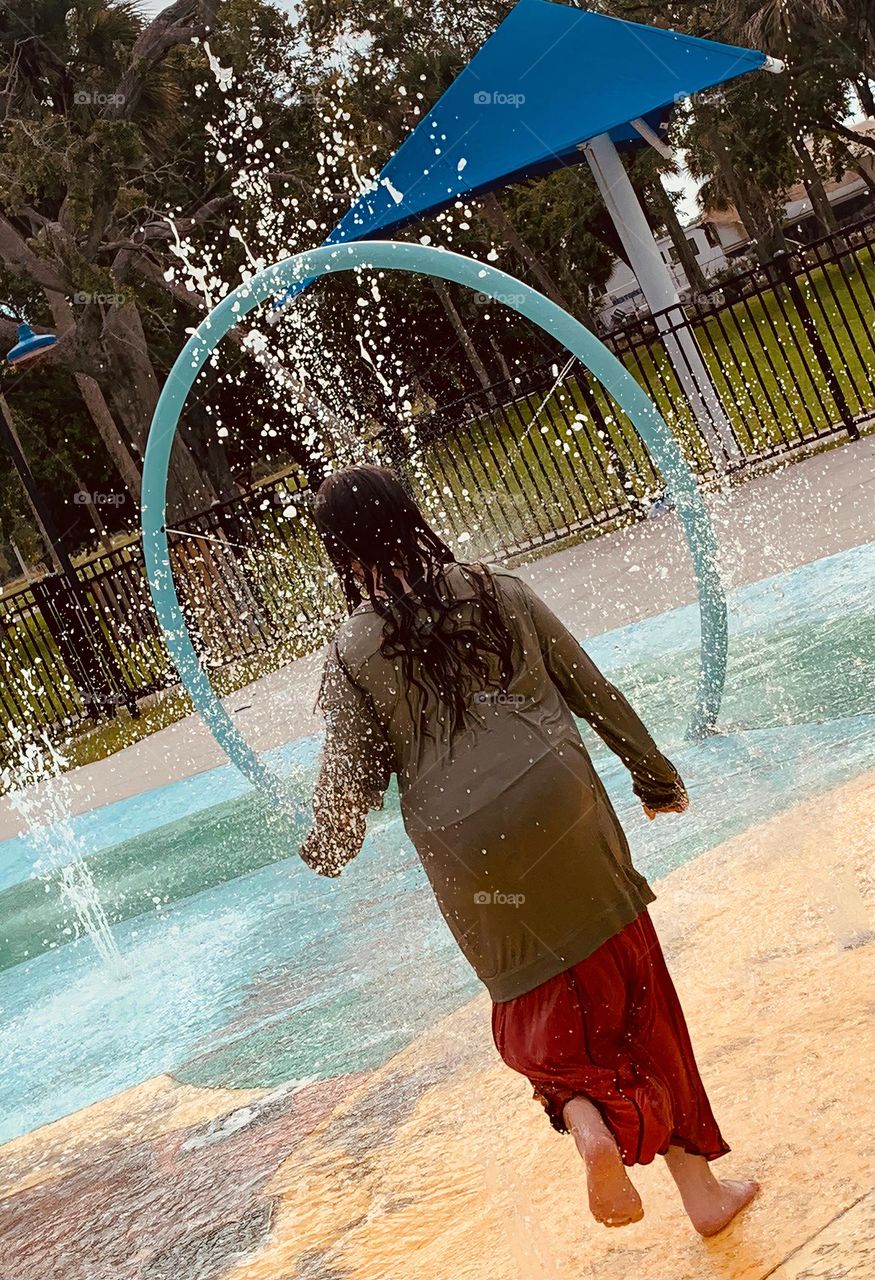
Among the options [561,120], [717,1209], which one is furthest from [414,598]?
[561,120]

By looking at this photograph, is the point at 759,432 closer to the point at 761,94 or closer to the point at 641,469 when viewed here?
the point at 641,469

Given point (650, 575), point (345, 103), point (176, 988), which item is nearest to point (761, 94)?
point (345, 103)

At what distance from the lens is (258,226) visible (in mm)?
29672

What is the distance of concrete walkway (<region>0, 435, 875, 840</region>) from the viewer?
1046cm

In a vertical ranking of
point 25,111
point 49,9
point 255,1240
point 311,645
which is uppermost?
point 49,9

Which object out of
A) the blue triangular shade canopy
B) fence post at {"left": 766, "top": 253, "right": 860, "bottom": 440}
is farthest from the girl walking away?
fence post at {"left": 766, "top": 253, "right": 860, "bottom": 440}

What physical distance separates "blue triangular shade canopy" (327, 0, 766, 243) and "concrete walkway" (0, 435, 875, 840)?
3.24 meters

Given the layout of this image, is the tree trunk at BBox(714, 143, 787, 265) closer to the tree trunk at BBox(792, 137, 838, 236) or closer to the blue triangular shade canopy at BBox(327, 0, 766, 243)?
the tree trunk at BBox(792, 137, 838, 236)

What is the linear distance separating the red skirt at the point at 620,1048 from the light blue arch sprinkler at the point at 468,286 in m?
3.18

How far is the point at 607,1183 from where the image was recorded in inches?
110

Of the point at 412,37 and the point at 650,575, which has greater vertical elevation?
the point at 412,37

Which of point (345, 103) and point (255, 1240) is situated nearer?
point (255, 1240)

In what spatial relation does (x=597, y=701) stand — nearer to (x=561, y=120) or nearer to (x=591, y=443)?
(x=561, y=120)

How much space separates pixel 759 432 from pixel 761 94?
107ft
